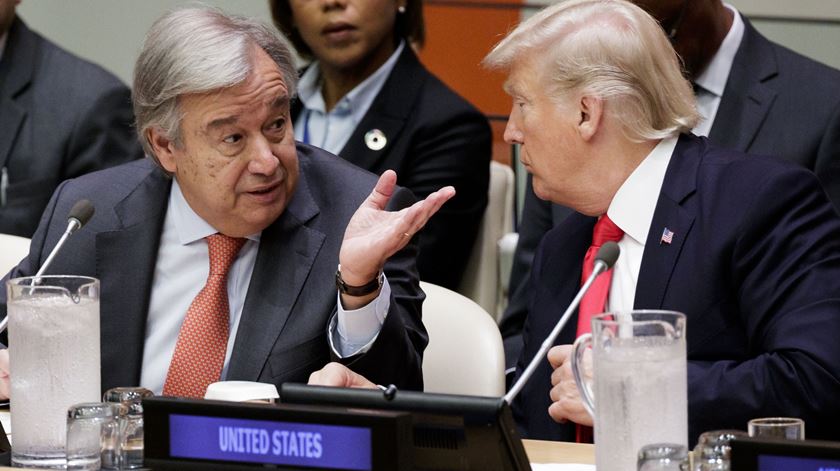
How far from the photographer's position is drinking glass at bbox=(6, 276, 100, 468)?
2.10m

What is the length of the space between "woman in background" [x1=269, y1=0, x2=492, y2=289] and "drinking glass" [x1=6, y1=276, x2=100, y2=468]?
1.94 meters

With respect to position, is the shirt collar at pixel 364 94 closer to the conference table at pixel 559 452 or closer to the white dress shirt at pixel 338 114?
the white dress shirt at pixel 338 114

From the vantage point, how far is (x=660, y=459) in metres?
1.73

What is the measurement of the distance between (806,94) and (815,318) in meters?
1.17

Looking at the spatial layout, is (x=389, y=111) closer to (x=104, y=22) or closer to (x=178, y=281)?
(x=178, y=281)

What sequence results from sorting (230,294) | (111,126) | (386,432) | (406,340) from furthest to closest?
(111,126) → (230,294) → (406,340) → (386,432)

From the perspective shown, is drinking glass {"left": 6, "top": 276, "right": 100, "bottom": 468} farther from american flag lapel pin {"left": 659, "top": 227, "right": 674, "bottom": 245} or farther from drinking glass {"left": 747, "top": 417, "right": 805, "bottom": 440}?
american flag lapel pin {"left": 659, "top": 227, "right": 674, "bottom": 245}

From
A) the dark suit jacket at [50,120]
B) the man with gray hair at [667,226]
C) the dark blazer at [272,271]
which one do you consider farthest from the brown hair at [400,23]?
the man with gray hair at [667,226]

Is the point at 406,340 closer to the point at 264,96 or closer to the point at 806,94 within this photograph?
the point at 264,96

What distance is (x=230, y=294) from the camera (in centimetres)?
287

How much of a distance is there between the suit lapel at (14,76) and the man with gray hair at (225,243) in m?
1.66

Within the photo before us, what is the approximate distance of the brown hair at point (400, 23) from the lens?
14.9 ft

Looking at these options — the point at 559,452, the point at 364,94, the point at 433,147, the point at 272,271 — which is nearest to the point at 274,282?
the point at 272,271

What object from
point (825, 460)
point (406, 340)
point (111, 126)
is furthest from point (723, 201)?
point (111, 126)
